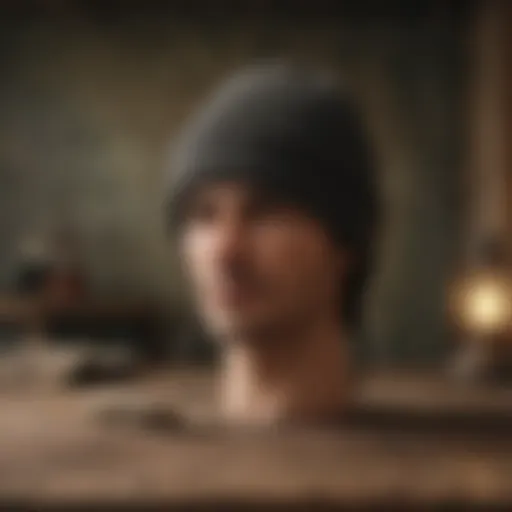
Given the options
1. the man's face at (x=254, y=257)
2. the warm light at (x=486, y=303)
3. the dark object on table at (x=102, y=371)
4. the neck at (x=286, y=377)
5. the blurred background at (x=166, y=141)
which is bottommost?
the neck at (x=286, y=377)

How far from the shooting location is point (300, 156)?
637 mm

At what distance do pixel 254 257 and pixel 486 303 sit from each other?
0.56 meters

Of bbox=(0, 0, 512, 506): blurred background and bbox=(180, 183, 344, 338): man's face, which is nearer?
bbox=(180, 183, 344, 338): man's face

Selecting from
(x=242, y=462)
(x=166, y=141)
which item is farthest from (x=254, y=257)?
(x=166, y=141)

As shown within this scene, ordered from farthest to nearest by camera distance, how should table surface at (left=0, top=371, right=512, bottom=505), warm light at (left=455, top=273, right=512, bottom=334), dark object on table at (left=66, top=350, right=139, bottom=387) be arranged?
warm light at (left=455, top=273, right=512, bottom=334)
dark object on table at (left=66, top=350, right=139, bottom=387)
table surface at (left=0, top=371, right=512, bottom=505)

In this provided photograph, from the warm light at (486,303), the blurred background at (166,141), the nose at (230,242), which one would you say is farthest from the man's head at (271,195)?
the blurred background at (166,141)

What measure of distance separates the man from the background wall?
67 cm

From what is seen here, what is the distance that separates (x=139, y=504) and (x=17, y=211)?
949 mm

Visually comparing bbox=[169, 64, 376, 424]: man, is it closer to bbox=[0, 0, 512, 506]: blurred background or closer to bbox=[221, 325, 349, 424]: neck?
bbox=[221, 325, 349, 424]: neck

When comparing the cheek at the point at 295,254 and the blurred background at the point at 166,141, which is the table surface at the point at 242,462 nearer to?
the cheek at the point at 295,254

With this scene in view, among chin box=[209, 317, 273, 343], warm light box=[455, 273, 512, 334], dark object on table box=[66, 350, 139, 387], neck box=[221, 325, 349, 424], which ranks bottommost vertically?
neck box=[221, 325, 349, 424]

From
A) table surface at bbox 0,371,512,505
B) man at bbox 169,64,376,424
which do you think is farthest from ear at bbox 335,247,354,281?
table surface at bbox 0,371,512,505

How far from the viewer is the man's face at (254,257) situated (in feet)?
2.13

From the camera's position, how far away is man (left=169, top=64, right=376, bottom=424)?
64 centimetres
